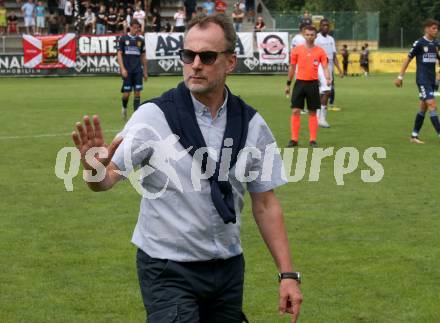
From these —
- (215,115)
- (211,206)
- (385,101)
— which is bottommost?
(385,101)

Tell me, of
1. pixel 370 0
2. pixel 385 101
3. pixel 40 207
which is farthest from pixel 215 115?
pixel 370 0

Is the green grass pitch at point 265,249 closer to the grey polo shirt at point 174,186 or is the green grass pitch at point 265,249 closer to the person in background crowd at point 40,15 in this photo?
the grey polo shirt at point 174,186

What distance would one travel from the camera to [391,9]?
108688mm

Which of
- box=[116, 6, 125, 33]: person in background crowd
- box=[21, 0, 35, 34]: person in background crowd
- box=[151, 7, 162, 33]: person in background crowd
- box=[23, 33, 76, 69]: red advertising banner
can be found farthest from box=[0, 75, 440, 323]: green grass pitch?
box=[151, 7, 162, 33]: person in background crowd

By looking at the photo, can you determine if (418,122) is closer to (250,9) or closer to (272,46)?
(272,46)

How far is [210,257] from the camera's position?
4.68 m

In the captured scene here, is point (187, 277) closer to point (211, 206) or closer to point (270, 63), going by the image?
point (211, 206)

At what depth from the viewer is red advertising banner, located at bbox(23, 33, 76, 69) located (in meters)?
44.0

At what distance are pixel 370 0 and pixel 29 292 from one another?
118215 mm

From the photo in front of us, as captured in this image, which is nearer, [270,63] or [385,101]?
[385,101]

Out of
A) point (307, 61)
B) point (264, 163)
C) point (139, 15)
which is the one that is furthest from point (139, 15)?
point (264, 163)

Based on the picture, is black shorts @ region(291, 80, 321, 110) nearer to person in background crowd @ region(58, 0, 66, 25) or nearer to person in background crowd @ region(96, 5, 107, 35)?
person in background crowd @ region(96, 5, 107, 35)

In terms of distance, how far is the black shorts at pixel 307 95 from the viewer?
18484mm

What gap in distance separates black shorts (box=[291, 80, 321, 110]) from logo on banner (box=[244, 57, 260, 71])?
28.1 m
